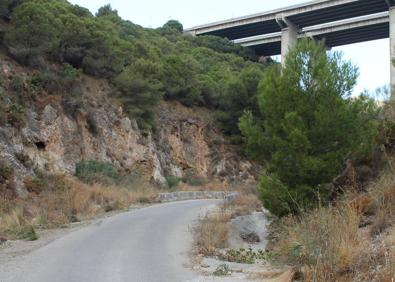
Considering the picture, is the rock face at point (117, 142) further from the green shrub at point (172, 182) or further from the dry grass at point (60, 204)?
the dry grass at point (60, 204)

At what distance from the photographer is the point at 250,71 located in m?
45.9

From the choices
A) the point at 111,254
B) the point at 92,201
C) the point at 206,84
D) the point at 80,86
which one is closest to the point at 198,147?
the point at 206,84

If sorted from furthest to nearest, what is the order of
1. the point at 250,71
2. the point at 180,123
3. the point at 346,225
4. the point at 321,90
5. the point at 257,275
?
the point at 250,71 → the point at 180,123 → the point at 321,90 → the point at 257,275 → the point at 346,225

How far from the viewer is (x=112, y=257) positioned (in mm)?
10352

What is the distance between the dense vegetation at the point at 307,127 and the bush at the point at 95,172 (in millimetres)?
12186

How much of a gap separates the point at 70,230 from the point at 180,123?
2667 cm

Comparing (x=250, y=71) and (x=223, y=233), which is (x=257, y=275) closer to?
(x=223, y=233)

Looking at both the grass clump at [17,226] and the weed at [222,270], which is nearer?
the weed at [222,270]

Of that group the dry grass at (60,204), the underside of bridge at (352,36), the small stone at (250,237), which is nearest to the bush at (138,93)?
the dry grass at (60,204)

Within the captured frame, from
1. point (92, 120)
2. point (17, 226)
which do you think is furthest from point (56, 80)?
point (17, 226)

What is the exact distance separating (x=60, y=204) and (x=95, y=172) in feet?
25.3

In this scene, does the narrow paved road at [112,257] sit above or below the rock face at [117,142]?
below

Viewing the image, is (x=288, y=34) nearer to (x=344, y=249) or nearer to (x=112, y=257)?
(x=112, y=257)

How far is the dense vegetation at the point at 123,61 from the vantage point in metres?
27.7
